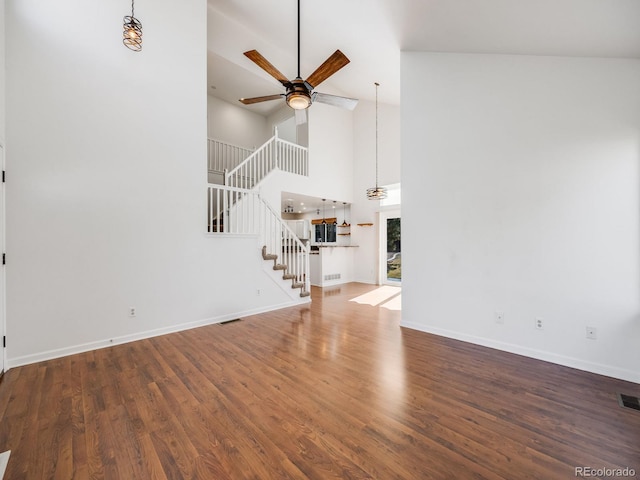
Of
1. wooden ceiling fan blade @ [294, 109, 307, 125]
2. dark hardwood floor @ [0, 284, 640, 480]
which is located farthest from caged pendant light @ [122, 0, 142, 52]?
dark hardwood floor @ [0, 284, 640, 480]

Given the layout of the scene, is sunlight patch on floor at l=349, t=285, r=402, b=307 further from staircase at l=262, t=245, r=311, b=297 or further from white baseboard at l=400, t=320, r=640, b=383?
white baseboard at l=400, t=320, r=640, b=383

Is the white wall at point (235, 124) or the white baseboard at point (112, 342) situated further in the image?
the white wall at point (235, 124)

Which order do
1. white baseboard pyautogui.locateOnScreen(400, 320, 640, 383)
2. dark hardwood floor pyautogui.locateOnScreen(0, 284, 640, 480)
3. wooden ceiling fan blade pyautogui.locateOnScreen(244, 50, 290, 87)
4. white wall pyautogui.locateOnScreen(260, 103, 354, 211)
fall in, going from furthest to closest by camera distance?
1. white wall pyautogui.locateOnScreen(260, 103, 354, 211)
2. wooden ceiling fan blade pyautogui.locateOnScreen(244, 50, 290, 87)
3. white baseboard pyautogui.locateOnScreen(400, 320, 640, 383)
4. dark hardwood floor pyautogui.locateOnScreen(0, 284, 640, 480)

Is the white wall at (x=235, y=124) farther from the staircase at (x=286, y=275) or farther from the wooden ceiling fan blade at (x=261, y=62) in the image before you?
the wooden ceiling fan blade at (x=261, y=62)

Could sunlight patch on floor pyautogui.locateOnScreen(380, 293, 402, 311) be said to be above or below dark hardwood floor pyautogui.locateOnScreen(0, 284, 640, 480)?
below

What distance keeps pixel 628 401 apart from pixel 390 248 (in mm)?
6452

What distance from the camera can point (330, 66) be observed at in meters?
3.34

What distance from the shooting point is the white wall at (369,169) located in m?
7.94

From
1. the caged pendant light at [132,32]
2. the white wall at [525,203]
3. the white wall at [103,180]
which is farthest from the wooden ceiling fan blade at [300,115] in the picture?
the caged pendant light at [132,32]

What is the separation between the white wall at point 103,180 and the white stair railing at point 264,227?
0.62m

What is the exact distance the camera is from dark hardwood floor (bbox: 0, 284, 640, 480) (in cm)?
154

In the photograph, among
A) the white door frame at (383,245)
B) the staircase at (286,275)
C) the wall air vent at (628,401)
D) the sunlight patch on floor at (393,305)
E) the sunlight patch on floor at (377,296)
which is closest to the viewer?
the wall air vent at (628,401)

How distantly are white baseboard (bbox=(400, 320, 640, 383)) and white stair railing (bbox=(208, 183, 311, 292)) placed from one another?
2777 mm

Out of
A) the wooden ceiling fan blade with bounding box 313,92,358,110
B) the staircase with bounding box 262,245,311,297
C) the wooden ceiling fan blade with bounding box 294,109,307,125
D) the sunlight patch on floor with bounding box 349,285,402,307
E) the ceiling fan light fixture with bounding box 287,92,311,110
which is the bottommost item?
the sunlight patch on floor with bounding box 349,285,402,307
